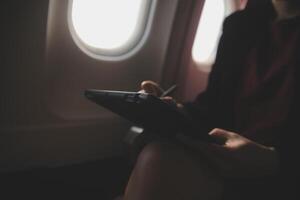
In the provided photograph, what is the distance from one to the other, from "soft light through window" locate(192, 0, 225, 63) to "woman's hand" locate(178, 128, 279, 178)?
903 mm

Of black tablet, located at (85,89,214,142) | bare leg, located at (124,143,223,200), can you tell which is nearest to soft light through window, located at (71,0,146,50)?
black tablet, located at (85,89,214,142)

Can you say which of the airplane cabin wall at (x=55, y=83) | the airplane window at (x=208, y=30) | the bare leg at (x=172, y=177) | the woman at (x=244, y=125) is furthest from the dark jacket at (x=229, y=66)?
the airplane window at (x=208, y=30)

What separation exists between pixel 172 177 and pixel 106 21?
0.73 metres

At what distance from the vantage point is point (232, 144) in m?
0.69

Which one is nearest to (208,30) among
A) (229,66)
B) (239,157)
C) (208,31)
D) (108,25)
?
(208,31)

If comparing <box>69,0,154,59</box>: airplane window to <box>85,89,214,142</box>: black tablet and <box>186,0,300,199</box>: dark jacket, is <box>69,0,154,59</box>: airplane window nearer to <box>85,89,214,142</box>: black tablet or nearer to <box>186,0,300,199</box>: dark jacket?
<box>186,0,300,199</box>: dark jacket

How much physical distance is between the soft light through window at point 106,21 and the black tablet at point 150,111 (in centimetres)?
50

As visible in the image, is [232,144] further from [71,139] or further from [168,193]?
[71,139]

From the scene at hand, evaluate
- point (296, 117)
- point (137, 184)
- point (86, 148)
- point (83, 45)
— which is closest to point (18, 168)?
point (86, 148)

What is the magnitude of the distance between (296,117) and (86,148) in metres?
0.84

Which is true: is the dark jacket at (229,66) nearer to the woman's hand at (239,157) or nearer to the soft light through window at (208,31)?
the woman's hand at (239,157)

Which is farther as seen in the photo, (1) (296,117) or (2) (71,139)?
(2) (71,139)

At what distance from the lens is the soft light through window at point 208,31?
60.2 inches

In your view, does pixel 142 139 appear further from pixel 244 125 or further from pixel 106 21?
pixel 106 21
